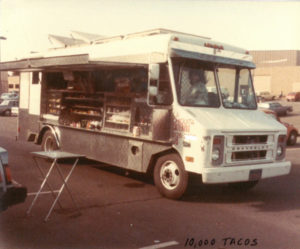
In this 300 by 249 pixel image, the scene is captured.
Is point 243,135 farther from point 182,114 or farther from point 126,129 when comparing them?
point 126,129

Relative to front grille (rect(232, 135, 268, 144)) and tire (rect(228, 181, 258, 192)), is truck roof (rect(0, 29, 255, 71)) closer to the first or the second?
front grille (rect(232, 135, 268, 144))

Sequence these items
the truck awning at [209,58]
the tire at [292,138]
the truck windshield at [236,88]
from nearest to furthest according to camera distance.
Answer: the truck awning at [209,58] < the truck windshield at [236,88] < the tire at [292,138]

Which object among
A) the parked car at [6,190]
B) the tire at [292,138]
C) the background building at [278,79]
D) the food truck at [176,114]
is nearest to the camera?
the parked car at [6,190]

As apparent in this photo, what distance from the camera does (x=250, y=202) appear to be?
24.3 ft

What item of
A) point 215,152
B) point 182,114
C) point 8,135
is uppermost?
point 182,114

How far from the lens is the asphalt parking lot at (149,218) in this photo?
514 cm

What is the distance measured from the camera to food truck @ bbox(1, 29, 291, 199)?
6.91 m

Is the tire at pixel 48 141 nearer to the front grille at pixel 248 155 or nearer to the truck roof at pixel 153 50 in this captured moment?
the truck roof at pixel 153 50

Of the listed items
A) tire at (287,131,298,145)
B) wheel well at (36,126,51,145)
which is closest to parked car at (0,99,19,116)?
wheel well at (36,126,51,145)

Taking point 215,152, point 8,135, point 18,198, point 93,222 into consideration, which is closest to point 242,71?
point 215,152

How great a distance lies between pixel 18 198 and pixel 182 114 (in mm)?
3222

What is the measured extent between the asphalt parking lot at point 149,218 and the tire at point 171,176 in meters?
0.18

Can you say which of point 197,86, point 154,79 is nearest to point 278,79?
point 197,86

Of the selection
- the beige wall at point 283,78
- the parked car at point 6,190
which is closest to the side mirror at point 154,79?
the parked car at point 6,190
